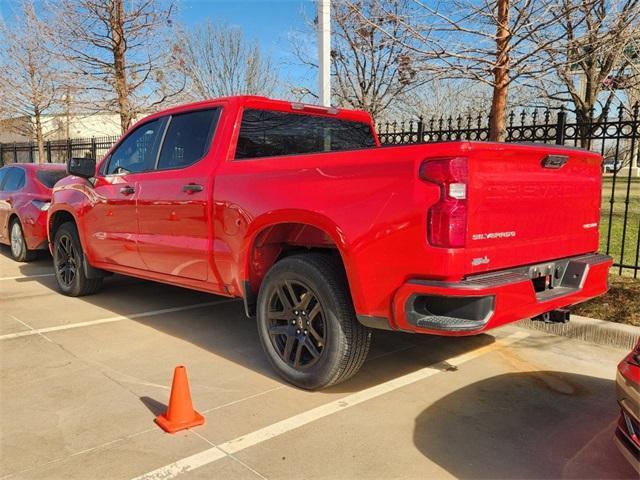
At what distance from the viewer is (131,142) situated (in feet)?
18.5

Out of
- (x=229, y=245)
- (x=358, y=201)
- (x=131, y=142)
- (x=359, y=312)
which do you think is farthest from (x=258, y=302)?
(x=131, y=142)

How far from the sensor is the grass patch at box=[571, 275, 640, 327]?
509 cm

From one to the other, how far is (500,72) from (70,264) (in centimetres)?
543

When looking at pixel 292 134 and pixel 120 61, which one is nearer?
pixel 292 134

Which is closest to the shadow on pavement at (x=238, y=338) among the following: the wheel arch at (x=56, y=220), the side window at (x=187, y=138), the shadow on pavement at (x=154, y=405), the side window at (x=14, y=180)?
the shadow on pavement at (x=154, y=405)

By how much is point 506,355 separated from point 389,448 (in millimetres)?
1976

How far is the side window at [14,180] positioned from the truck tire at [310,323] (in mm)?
6584

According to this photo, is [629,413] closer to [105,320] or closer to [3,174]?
[105,320]

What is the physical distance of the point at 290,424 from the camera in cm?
339

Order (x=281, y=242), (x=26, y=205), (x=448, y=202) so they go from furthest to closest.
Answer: (x=26, y=205)
(x=281, y=242)
(x=448, y=202)

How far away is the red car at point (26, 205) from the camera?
8219mm

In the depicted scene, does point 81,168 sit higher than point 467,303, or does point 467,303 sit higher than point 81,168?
point 81,168

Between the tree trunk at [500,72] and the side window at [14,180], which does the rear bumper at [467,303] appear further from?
the side window at [14,180]

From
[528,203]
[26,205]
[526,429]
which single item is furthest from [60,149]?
[526,429]
